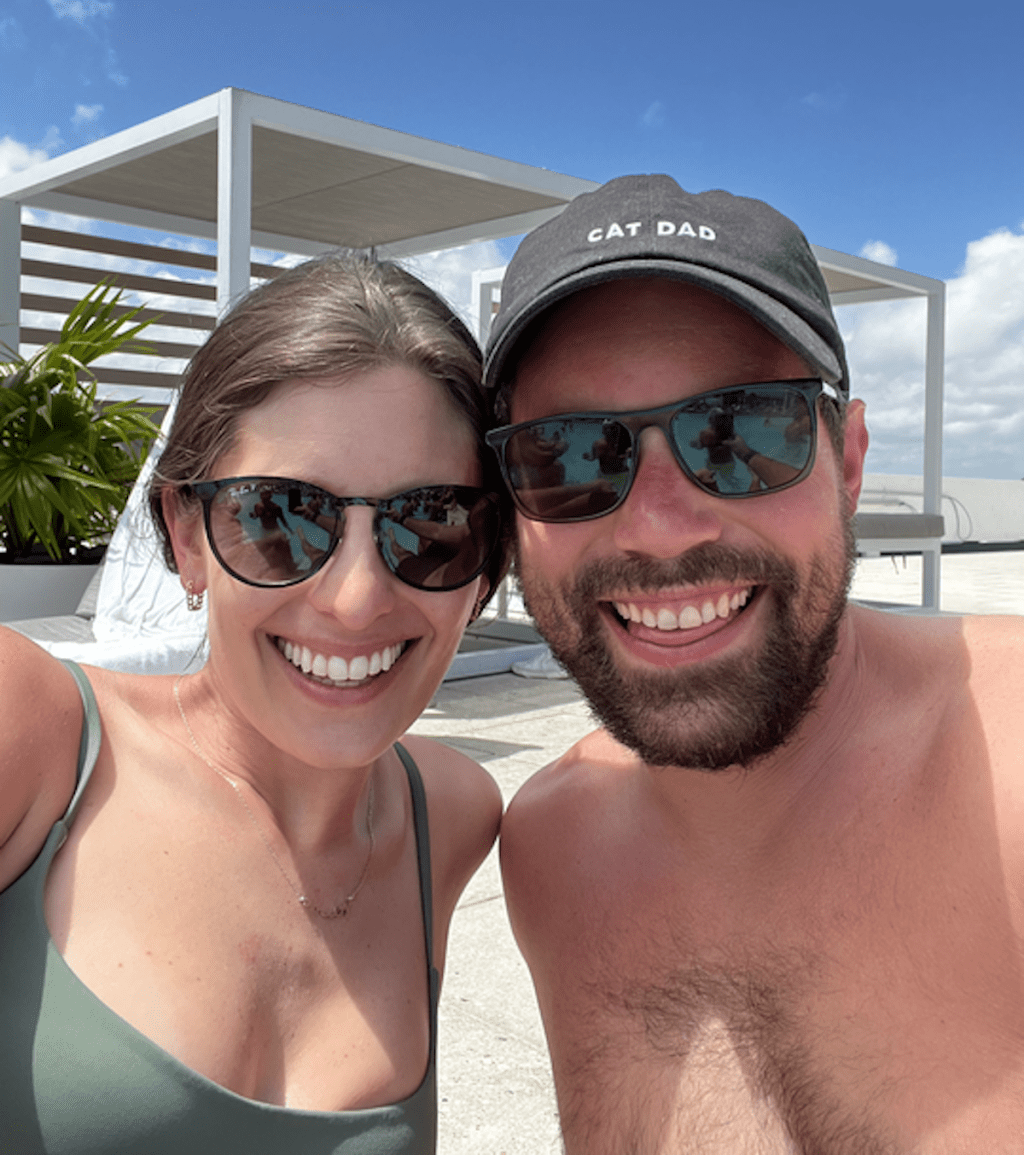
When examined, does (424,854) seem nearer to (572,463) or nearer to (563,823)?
(563,823)

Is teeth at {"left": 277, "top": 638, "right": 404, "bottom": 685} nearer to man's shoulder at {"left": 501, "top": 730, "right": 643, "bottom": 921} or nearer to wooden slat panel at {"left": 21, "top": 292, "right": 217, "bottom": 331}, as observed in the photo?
man's shoulder at {"left": 501, "top": 730, "right": 643, "bottom": 921}

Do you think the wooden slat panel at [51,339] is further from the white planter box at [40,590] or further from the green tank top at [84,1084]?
the green tank top at [84,1084]

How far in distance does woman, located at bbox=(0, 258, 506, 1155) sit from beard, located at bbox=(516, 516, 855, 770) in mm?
204

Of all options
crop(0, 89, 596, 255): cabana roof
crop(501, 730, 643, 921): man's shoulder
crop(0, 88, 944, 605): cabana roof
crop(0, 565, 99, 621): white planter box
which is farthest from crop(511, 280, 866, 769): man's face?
crop(0, 565, 99, 621): white planter box

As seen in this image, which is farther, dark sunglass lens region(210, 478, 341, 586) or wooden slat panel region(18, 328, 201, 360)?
wooden slat panel region(18, 328, 201, 360)

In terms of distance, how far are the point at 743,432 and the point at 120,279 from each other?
33.6 feet

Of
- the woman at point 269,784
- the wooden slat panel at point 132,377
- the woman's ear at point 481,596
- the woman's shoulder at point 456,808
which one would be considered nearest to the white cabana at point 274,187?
the wooden slat panel at point 132,377

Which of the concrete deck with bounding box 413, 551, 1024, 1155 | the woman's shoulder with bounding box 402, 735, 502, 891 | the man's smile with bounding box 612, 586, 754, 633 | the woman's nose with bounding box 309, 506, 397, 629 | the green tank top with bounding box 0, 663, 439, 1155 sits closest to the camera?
the green tank top with bounding box 0, 663, 439, 1155

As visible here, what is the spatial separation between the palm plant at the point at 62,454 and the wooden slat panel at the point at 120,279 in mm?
3096

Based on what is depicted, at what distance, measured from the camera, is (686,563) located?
1546 mm

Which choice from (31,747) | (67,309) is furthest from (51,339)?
(31,747)

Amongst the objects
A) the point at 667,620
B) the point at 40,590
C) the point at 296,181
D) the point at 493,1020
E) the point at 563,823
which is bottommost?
the point at 493,1020

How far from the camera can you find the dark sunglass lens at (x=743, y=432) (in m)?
1.52

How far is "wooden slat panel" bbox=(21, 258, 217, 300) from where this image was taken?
1023 centimetres
